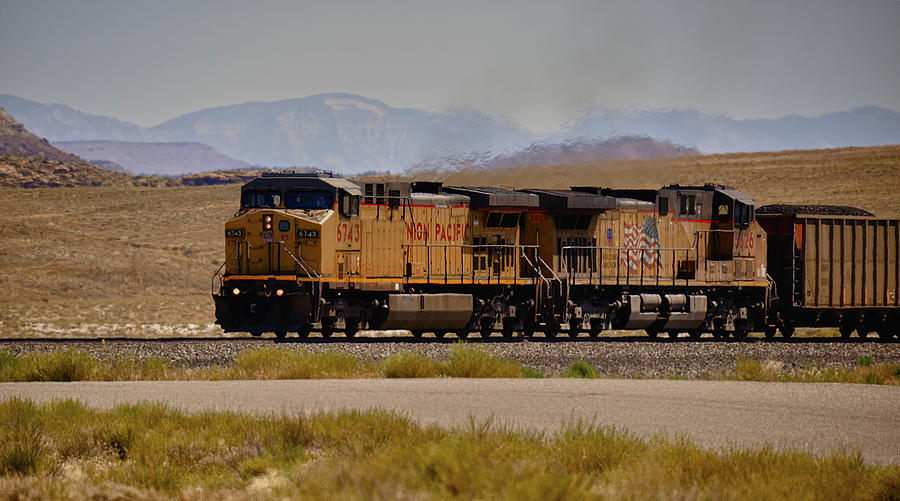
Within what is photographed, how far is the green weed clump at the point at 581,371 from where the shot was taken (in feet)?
57.3

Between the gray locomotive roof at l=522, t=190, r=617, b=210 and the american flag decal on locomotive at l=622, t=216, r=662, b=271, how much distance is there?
4.45 ft

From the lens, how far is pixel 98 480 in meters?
9.49

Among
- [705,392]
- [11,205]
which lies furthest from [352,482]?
[11,205]

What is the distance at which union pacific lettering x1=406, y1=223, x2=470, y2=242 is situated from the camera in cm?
2392

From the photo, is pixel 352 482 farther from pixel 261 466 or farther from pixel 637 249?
pixel 637 249

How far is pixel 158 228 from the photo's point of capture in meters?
71.2

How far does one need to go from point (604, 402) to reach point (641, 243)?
1335 cm

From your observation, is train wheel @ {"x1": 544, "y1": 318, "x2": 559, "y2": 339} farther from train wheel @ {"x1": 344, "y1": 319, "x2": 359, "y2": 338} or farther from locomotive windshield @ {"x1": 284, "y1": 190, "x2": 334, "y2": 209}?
locomotive windshield @ {"x1": 284, "y1": 190, "x2": 334, "y2": 209}

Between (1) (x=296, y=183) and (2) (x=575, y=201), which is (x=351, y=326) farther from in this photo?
(2) (x=575, y=201)

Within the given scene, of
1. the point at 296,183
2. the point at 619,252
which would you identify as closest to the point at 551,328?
the point at 619,252

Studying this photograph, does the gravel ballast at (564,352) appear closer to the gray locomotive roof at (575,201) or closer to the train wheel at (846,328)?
the gray locomotive roof at (575,201)

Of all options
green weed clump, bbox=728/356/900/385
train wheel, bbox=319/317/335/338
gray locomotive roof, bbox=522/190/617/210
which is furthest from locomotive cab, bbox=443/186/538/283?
green weed clump, bbox=728/356/900/385

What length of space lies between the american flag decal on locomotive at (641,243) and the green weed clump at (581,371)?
8675 mm

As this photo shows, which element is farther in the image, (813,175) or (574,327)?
(813,175)
